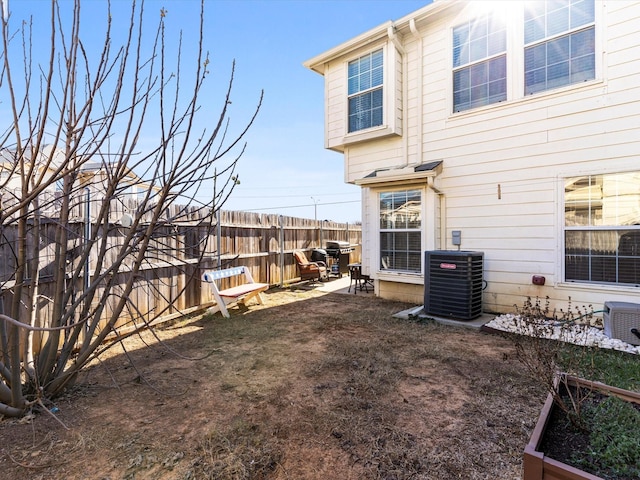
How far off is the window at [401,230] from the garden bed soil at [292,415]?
7.12ft

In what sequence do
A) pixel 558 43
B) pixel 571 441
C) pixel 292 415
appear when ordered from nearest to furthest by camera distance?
pixel 571 441
pixel 292 415
pixel 558 43

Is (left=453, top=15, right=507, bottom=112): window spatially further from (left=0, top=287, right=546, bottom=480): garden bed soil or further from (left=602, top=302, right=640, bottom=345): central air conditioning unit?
(left=0, top=287, right=546, bottom=480): garden bed soil

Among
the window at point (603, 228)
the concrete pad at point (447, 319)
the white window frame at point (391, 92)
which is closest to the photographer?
the window at point (603, 228)

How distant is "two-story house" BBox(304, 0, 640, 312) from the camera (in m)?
4.53

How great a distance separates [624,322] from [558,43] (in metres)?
4.09

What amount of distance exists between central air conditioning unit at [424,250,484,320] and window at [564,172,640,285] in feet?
4.16

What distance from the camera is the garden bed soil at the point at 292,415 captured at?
6.72 feet

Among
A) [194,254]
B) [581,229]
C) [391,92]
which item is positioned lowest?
[194,254]

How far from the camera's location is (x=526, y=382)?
122 inches

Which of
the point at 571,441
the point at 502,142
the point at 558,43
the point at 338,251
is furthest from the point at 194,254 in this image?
the point at 338,251

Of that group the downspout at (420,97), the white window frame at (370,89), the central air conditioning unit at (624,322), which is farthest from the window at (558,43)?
the central air conditioning unit at (624,322)

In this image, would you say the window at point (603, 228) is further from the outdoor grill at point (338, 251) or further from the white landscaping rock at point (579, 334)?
the outdoor grill at point (338, 251)

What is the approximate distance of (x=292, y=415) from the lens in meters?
2.62

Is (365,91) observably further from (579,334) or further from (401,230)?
A: (579,334)
